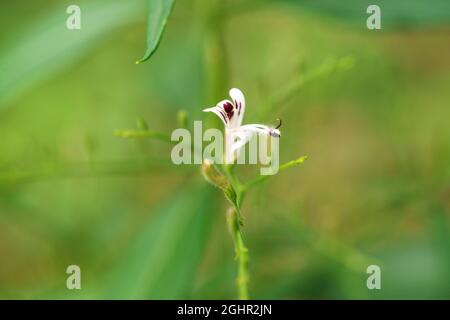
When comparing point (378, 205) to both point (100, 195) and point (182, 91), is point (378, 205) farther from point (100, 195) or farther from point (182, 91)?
point (100, 195)

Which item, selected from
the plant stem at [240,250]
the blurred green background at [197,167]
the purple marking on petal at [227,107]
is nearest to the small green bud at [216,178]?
the plant stem at [240,250]

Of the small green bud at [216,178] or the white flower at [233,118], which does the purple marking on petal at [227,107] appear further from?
the small green bud at [216,178]

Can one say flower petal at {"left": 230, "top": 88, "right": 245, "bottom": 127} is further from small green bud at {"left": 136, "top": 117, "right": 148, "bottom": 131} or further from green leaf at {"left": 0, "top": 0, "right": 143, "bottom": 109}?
green leaf at {"left": 0, "top": 0, "right": 143, "bottom": 109}

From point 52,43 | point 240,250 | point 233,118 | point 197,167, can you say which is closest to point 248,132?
point 233,118

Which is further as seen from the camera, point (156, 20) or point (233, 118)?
point (233, 118)

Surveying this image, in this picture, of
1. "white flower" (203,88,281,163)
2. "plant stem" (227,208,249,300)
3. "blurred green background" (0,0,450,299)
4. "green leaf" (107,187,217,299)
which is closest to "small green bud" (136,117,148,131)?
"white flower" (203,88,281,163)

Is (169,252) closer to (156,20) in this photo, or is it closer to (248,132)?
(248,132)

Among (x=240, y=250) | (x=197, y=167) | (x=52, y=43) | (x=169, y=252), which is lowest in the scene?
(x=240, y=250)
